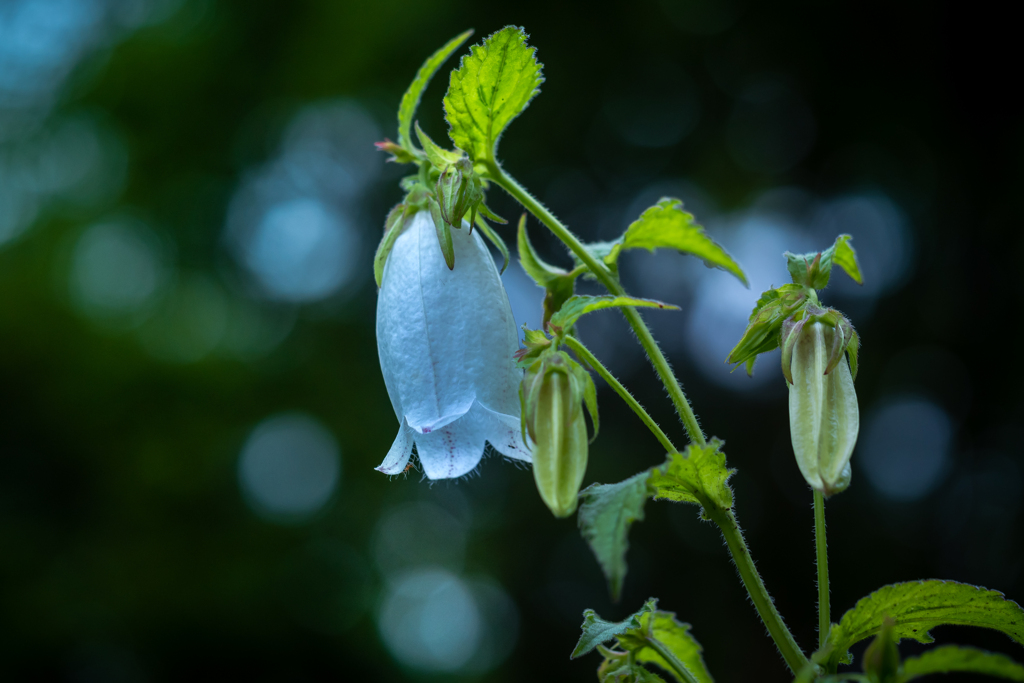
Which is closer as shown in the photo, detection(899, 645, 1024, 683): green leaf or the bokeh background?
detection(899, 645, 1024, 683): green leaf

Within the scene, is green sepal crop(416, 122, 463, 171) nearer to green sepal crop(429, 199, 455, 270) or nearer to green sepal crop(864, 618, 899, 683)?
green sepal crop(429, 199, 455, 270)

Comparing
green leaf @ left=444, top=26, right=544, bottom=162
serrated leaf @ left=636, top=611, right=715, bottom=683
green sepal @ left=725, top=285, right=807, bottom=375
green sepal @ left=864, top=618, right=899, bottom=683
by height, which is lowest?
serrated leaf @ left=636, top=611, right=715, bottom=683

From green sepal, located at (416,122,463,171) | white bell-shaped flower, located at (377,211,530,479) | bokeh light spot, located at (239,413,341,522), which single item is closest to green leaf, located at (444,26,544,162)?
green sepal, located at (416,122,463,171)

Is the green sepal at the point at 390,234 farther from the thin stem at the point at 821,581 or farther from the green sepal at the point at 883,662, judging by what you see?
the green sepal at the point at 883,662

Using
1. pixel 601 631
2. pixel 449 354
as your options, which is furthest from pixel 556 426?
pixel 601 631

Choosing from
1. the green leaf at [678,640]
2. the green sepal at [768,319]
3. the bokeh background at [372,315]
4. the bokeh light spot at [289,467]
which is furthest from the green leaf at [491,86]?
the bokeh light spot at [289,467]

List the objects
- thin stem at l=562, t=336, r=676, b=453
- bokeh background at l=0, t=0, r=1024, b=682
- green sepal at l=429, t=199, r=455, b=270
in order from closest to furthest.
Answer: thin stem at l=562, t=336, r=676, b=453 < green sepal at l=429, t=199, r=455, b=270 < bokeh background at l=0, t=0, r=1024, b=682

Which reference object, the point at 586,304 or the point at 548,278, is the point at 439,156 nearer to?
the point at 548,278

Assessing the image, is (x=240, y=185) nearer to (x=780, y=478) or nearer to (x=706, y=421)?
(x=706, y=421)
